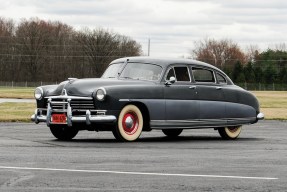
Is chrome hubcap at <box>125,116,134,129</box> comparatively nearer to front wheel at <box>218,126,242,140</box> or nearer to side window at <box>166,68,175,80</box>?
side window at <box>166,68,175,80</box>

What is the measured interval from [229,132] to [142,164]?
276 inches

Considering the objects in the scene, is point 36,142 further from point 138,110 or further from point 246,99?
point 246,99

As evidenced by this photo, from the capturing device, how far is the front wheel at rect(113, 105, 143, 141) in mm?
15203

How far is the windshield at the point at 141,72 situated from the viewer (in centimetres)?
1622

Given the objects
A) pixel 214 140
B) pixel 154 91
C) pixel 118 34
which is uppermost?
pixel 118 34

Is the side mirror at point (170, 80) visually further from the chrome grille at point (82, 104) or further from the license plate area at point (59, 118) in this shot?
the license plate area at point (59, 118)

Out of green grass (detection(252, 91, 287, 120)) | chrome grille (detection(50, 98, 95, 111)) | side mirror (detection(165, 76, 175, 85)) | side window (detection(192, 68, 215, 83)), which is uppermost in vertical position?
side window (detection(192, 68, 215, 83))

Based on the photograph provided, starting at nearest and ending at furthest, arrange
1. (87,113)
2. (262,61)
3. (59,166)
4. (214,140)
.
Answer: (59,166) → (87,113) → (214,140) → (262,61)

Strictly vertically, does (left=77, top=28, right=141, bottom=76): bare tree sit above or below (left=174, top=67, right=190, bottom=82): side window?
above

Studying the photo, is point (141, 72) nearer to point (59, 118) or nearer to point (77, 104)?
point (77, 104)

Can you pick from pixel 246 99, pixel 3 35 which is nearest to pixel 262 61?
pixel 3 35

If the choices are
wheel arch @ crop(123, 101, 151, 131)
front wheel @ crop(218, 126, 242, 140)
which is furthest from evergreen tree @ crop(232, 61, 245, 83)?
wheel arch @ crop(123, 101, 151, 131)

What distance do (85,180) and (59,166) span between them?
159cm

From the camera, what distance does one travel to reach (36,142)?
15.0 m
